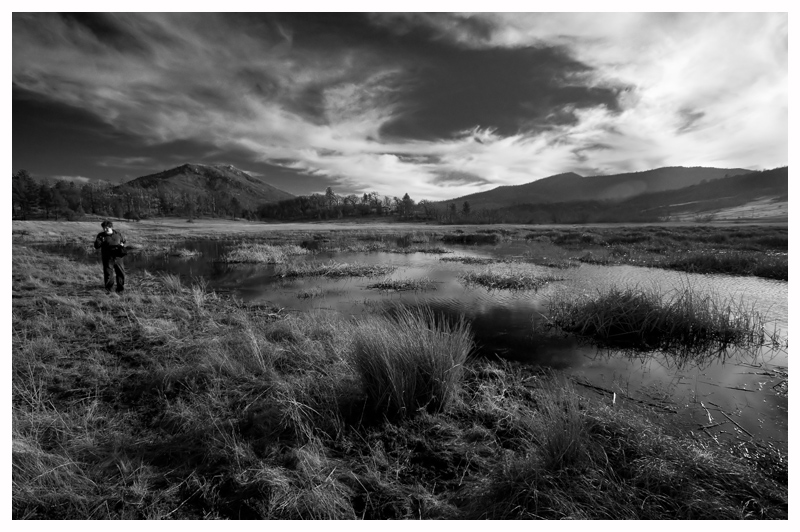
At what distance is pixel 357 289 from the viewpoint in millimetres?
16219

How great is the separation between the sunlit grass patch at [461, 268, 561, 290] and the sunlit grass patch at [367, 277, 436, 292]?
7.19ft

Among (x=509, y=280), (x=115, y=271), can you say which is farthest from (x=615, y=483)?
(x=115, y=271)

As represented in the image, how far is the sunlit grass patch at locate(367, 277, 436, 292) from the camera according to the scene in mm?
16016

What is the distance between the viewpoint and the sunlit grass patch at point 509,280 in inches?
630

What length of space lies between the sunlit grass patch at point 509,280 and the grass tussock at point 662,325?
5.52m

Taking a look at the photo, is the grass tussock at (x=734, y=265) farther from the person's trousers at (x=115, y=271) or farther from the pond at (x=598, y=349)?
the person's trousers at (x=115, y=271)

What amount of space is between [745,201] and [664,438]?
858 ft

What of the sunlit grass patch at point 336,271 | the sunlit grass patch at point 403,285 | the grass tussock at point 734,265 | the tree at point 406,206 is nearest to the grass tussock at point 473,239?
the grass tussock at point 734,265

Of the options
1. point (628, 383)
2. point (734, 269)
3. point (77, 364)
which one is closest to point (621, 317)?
Result: point (628, 383)

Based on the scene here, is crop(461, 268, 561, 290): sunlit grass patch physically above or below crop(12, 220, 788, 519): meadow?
above

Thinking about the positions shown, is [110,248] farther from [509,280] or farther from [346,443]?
[509,280]

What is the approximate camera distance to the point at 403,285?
54.2 feet

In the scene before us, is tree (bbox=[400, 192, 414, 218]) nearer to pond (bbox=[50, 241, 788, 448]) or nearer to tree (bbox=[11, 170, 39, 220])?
tree (bbox=[11, 170, 39, 220])

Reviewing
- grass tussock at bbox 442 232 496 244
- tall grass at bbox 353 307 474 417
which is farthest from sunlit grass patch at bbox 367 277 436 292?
grass tussock at bbox 442 232 496 244
